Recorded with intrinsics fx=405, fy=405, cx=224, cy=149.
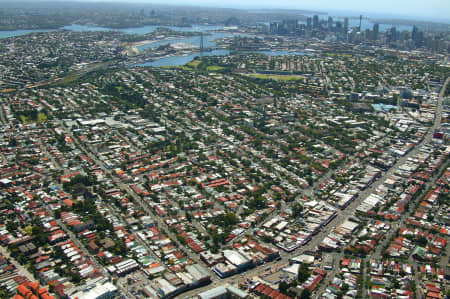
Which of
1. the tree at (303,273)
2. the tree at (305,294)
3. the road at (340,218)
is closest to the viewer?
the tree at (305,294)

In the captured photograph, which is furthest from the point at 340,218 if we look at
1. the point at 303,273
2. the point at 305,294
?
the point at 305,294

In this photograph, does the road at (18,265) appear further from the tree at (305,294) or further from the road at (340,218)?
the tree at (305,294)

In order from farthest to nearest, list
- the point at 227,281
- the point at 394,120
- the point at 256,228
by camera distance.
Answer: the point at 394,120 < the point at 256,228 < the point at 227,281

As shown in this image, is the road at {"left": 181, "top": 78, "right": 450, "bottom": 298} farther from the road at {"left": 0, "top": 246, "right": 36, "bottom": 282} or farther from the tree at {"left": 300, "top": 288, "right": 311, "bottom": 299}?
the road at {"left": 0, "top": 246, "right": 36, "bottom": 282}

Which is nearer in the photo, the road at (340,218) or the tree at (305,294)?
the tree at (305,294)

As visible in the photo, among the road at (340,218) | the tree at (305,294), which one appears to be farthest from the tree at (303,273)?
the road at (340,218)

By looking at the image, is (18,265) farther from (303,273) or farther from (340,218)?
(340,218)

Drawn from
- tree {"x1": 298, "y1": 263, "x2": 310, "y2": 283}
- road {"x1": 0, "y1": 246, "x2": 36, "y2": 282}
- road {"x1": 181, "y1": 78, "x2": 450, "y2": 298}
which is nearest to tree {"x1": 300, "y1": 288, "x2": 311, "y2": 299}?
tree {"x1": 298, "y1": 263, "x2": 310, "y2": 283}

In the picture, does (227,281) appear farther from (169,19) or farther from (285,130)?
(169,19)

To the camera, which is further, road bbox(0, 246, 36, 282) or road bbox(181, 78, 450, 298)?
road bbox(181, 78, 450, 298)

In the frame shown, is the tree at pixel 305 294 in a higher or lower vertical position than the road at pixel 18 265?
lower

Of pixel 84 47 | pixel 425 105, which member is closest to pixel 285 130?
pixel 425 105
